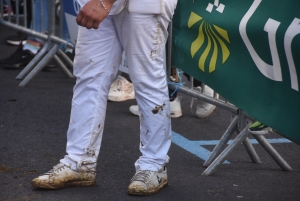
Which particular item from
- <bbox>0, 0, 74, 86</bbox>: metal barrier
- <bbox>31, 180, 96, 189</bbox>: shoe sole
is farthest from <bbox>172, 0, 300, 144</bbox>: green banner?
<bbox>0, 0, 74, 86</bbox>: metal barrier

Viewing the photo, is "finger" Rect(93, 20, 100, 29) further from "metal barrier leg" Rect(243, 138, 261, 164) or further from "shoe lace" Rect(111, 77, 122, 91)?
"shoe lace" Rect(111, 77, 122, 91)

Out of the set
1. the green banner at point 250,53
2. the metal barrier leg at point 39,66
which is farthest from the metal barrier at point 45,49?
the green banner at point 250,53

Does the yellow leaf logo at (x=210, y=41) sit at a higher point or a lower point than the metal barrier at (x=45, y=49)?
higher

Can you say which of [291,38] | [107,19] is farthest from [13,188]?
[291,38]

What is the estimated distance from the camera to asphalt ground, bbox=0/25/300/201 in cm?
372

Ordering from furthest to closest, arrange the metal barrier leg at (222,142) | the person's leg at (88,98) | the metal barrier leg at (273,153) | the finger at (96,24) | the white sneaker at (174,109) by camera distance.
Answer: the white sneaker at (174,109)
the metal barrier leg at (222,142)
the metal barrier leg at (273,153)
the person's leg at (88,98)
the finger at (96,24)

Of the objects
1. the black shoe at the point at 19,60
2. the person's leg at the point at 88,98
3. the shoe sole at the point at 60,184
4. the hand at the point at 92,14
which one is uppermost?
the hand at the point at 92,14

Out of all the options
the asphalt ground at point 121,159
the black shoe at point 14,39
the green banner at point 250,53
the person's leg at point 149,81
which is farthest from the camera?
the black shoe at point 14,39

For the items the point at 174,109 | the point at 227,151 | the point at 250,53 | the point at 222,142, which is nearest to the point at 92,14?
the point at 250,53

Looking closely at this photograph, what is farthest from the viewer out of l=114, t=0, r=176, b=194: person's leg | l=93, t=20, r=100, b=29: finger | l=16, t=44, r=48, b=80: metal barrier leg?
l=16, t=44, r=48, b=80: metal barrier leg

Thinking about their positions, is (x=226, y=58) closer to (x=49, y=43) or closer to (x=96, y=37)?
(x=96, y=37)

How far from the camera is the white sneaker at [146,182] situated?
364cm

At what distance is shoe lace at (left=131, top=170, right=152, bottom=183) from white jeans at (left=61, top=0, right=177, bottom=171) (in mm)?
31

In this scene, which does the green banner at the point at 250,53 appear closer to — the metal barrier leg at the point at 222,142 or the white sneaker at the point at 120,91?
the metal barrier leg at the point at 222,142
